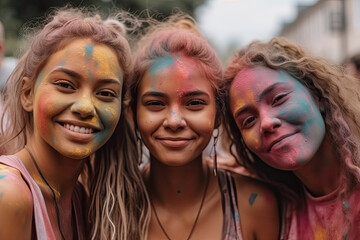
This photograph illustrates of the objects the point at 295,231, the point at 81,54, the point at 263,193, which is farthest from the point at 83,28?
the point at 295,231

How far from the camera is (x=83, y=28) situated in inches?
95.0

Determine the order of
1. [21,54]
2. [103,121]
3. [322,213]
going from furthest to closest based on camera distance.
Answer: [21,54] < [322,213] < [103,121]

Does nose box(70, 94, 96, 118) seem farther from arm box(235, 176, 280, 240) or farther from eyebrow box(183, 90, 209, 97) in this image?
arm box(235, 176, 280, 240)

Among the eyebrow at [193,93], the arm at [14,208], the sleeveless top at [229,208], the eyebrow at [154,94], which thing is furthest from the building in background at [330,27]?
the arm at [14,208]

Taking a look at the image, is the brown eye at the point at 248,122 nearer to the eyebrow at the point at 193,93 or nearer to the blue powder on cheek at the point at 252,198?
the eyebrow at the point at 193,93

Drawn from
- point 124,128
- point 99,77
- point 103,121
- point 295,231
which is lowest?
point 295,231

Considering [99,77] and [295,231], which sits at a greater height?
[99,77]

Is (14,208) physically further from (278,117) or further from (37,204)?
(278,117)

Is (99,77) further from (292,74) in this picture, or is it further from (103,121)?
(292,74)

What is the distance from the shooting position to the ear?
7.89ft

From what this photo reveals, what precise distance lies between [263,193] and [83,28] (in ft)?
4.33

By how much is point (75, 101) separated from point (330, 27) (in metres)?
20.6

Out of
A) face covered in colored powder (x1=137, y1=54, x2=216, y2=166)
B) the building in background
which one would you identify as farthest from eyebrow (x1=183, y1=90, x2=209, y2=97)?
the building in background

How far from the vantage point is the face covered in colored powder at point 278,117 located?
7.77ft
